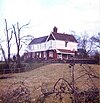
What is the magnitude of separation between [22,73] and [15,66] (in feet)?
0.33

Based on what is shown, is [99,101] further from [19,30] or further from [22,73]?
[19,30]

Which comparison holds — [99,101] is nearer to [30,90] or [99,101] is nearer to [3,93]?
[30,90]

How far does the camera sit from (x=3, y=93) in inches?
68.3

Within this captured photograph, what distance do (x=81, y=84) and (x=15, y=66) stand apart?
0.63 metres

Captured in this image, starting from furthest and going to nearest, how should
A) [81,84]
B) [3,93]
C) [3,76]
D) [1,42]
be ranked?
[3,76] → [1,42] → [81,84] → [3,93]

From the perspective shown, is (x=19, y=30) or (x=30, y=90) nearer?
(x=30, y=90)

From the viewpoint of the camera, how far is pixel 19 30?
2223mm

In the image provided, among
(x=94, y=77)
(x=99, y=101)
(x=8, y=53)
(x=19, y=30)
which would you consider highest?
(x=19, y=30)

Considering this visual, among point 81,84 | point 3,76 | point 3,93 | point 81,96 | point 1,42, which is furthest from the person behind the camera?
point 3,76

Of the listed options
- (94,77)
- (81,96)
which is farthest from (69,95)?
(94,77)

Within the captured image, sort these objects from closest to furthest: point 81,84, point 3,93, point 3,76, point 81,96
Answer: point 81,96 < point 3,93 < point 81,84 < point 3,76

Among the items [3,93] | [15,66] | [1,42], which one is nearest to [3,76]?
[15,66]

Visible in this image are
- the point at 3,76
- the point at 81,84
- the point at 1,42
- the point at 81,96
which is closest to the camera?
the point at 81,96

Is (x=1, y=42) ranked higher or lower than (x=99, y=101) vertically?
higher
